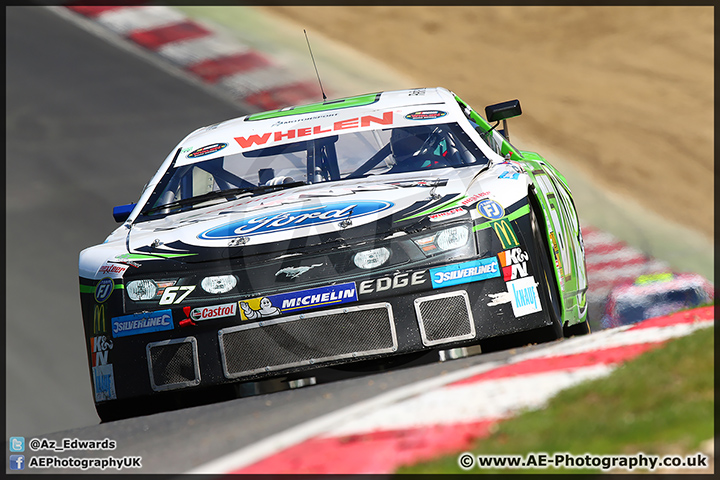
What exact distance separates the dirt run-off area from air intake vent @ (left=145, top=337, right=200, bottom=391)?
711 centimetres

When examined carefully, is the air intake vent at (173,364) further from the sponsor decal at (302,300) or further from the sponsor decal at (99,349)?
the sponsor decal at (302,300)

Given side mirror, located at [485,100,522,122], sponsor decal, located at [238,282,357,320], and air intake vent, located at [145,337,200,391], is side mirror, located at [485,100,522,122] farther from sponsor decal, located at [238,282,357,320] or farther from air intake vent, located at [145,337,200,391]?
air intake vent, located at [145,337,200,391]

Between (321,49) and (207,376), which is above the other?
(321,49)

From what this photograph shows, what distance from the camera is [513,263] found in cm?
426

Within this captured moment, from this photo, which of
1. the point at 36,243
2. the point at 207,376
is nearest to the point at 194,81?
the point at 36,243

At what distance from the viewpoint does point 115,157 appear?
38.6ft

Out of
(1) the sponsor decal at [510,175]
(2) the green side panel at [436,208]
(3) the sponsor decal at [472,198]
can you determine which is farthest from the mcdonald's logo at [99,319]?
(1) the sponsor decal at [510,175]

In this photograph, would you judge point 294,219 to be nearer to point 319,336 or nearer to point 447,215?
point 319,336

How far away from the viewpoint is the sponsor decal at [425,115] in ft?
18.1

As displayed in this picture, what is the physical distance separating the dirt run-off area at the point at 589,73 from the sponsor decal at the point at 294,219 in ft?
21.8

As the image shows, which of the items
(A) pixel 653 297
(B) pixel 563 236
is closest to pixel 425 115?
(B) pixel 563 236

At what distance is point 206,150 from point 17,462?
2297mm

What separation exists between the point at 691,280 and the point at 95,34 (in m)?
10.2

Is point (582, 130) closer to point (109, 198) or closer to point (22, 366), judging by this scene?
point (109, 198)
